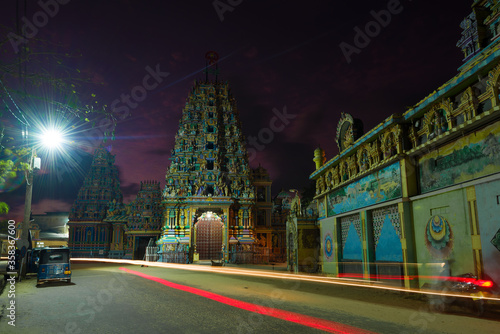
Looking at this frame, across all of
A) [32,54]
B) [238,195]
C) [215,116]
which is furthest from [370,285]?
[215,116]

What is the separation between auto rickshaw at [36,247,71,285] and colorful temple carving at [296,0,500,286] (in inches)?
569

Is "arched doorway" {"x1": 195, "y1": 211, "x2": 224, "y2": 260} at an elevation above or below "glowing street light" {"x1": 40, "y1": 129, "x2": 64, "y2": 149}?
below

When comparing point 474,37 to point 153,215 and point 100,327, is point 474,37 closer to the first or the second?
point 100,327

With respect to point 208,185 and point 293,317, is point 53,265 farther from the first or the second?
point 208,185

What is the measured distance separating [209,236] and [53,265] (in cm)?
2829

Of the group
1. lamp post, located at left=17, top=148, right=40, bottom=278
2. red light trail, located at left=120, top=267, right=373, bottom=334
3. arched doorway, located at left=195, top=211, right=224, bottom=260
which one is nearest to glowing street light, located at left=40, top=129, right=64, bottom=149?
lamp post, located at left=17, top=148, right=40, bottom=278

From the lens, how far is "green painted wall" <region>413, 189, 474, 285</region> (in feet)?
31.7

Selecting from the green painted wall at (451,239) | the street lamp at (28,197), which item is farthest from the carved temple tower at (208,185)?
the green painted wall at (451,239)

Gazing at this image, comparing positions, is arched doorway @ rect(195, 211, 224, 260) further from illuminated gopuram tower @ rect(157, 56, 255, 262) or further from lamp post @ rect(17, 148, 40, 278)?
lamp post @ rect(17, 148, 40, 278)

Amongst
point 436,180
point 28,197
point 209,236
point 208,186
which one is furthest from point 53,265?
point 209,236

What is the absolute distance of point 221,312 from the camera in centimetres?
841

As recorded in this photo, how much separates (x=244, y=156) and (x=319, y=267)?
26.4 meters

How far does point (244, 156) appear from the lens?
46.6m

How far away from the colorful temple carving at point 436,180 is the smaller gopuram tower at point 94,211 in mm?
43476
